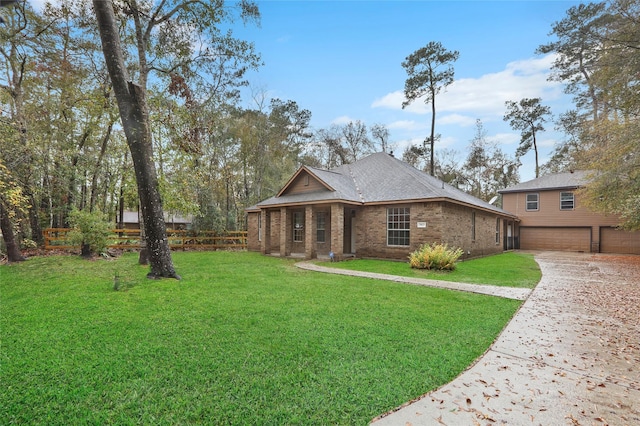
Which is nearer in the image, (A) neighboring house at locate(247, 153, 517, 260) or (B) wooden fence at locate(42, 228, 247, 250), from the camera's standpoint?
(A) neighboring house at locate(247, 153, 517, 260)

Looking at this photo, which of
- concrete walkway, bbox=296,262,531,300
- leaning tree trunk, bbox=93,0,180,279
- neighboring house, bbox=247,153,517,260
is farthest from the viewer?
neighboring house, bbox=247,153,517,260

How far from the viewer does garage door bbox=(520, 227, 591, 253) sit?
20.5 meters

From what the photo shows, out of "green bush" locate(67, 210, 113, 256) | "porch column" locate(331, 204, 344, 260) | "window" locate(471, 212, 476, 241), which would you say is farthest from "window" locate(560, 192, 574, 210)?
"green bush" locate(67, 210, 113, 256)

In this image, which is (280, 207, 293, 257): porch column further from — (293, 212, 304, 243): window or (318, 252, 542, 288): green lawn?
(318, 252, 542, 288): green lawn

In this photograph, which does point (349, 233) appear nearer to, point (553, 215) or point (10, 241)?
point (10, 241)

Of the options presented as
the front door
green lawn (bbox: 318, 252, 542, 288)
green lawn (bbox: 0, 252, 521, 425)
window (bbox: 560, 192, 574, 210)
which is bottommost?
green lawn (bbox: 318, 252, 542, 288)

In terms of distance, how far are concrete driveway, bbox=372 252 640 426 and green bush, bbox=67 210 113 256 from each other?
13.9 metres

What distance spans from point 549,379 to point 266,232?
47.6ft

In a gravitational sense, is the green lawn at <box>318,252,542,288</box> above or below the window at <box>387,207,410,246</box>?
below

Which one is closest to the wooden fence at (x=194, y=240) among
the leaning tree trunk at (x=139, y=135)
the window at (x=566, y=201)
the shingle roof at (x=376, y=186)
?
the shingle roof at (x=376, y=186)

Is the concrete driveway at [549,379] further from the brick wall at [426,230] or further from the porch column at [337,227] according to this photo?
the porch column at [337,227]

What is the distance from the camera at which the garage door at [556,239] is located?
20500 mm

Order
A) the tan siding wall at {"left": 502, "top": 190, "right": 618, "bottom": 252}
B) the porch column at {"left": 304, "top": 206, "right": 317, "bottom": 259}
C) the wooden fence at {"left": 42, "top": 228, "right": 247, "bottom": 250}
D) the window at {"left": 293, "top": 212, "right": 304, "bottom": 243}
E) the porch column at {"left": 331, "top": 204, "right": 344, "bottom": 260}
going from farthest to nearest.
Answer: the tan siding wall at {"left": 502, "top": 190, "right": 618, "bottom": 252} < the wooden fence at {"left": 42, "top": 228, "right": 247, "bottom": 250} < the window at {"left": 293, "top": 212, "right": 304, "bottom": 243} < the porch column at {"left": 304, "top": 206, "right": 317, "bottom": 259} < the porch column at {"left": 331, "top": 204, "right": 344, "bottom": 260}

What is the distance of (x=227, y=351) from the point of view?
11.9 ft
